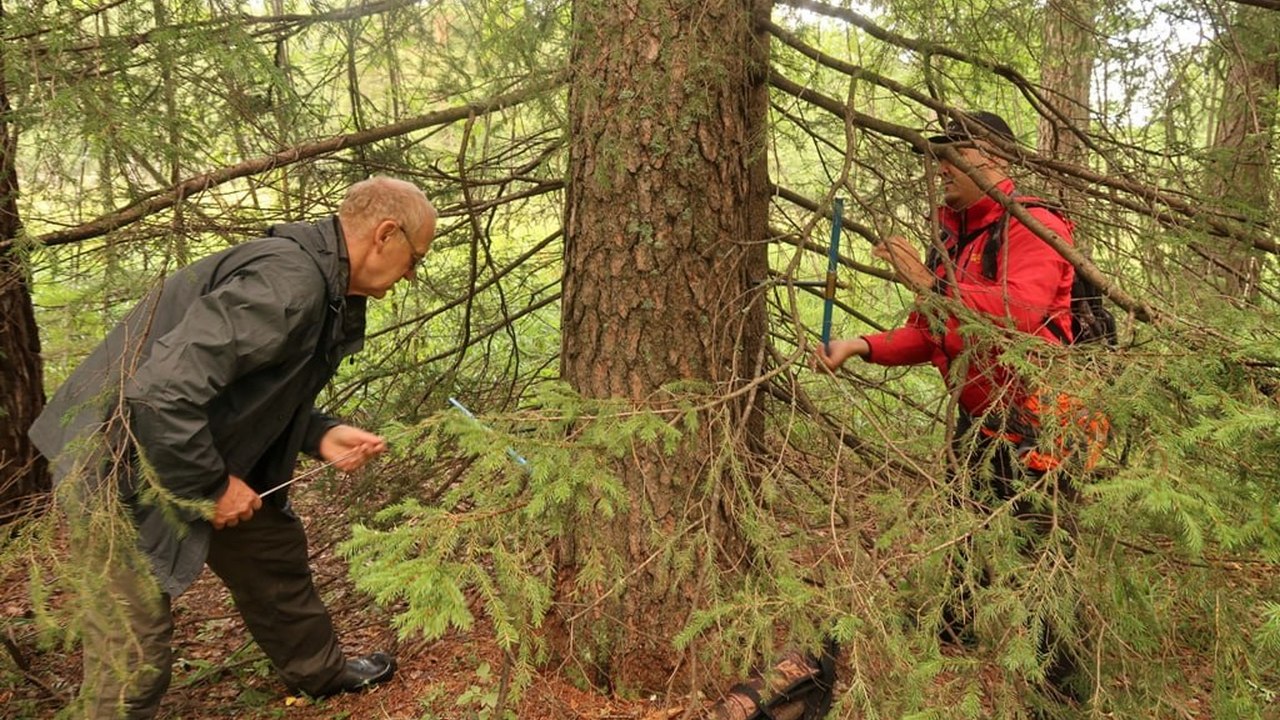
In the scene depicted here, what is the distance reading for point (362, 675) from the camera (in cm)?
344

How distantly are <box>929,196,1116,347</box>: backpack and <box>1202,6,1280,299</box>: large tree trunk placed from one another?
0.36 metres

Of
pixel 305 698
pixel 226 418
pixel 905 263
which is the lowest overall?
pixel 305 698

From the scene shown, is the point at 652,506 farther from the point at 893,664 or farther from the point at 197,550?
the point at 197,550

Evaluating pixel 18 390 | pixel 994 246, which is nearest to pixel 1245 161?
pixel 994 246

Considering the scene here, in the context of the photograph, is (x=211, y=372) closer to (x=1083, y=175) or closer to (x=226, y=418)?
(x=226, y=418)

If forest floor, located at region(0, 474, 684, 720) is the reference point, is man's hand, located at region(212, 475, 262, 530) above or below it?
above

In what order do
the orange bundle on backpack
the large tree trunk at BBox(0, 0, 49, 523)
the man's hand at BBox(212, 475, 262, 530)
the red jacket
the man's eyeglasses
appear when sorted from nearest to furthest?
the orange bundle on backpack → the red jacket → the man's hand at BBox(212, 475, 262, 530) → the man's eyeglasses → the large tree trunk at BBox(0, 0, 49, 523)

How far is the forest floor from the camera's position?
9.96 feet

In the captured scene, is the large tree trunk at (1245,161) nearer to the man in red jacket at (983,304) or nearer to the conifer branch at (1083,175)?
the conifer branch at (1083,175)

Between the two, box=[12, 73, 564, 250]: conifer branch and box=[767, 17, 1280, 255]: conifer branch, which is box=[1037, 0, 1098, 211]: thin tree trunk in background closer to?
box=[767, 17, 1280, 255]: conifer branch

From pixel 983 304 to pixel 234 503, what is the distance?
2.58 meters

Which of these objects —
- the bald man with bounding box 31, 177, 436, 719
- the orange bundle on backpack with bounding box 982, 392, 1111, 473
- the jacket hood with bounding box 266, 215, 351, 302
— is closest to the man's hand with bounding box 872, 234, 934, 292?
the orange bundle on backpack with bounding box 982, 392, 1111, 473

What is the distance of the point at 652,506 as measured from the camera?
2986 millimetres

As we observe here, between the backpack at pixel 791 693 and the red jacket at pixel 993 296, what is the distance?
1050 mm
